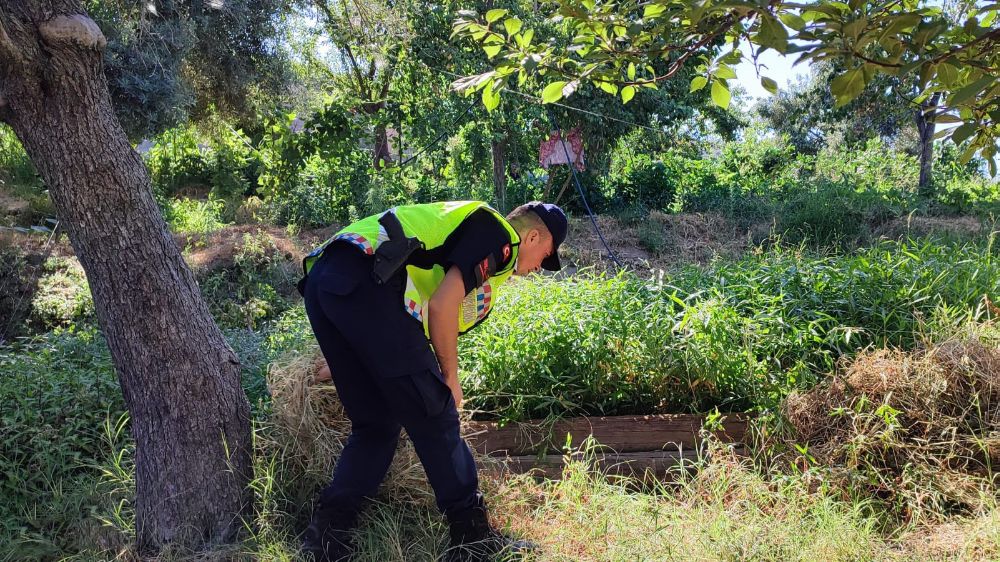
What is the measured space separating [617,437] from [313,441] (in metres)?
1.54

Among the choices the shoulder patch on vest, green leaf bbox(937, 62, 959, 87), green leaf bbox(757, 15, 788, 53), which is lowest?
the shoulder patch on vest

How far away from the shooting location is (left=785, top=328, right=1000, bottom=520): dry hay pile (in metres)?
3.52

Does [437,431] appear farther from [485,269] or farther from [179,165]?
[179,165]

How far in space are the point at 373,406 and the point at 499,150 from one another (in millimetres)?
7780

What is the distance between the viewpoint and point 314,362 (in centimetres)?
376

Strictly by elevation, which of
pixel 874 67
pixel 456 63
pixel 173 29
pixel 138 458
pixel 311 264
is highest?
pixel 173 29

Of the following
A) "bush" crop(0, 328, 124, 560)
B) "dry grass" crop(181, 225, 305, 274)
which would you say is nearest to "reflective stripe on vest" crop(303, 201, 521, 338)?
"bush" crop(0, 328, 124, 560)

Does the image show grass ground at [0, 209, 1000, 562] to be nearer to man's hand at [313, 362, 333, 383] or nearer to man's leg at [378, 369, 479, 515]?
man's hand at [313, 362, 333, 383]

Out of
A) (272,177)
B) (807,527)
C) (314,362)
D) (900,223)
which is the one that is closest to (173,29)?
(272,177)

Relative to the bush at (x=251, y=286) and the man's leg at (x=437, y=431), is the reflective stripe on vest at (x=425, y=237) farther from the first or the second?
the bush at (x=251, y=286)

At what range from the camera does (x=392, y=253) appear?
9.04 ft

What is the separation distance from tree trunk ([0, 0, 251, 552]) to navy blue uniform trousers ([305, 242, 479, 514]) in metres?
0.62

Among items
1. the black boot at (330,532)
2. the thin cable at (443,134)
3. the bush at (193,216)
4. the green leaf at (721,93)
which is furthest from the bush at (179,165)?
the green leaf at (721,93)

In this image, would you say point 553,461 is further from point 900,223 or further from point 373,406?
point 900,223
